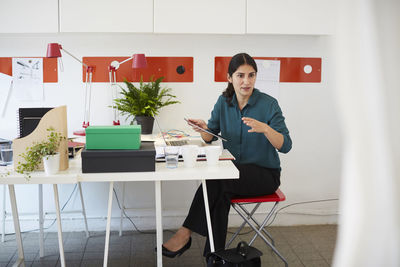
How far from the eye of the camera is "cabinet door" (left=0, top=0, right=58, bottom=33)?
9.35 feet

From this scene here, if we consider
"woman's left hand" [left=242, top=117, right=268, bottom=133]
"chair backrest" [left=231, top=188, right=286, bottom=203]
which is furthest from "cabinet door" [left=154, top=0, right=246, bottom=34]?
"chair backrest" [left=231, top=188, right=286, bottom=203]

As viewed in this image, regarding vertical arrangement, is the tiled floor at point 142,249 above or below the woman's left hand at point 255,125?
below

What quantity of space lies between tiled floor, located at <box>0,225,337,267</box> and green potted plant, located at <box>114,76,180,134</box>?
0.80 metres

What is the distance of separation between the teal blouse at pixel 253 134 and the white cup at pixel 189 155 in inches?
26.4

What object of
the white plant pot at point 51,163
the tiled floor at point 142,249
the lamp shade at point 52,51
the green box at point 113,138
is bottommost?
the tiled floor at point 142,249

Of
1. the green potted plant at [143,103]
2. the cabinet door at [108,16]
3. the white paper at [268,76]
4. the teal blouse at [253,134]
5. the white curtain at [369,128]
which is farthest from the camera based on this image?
the white paper at [268,76]

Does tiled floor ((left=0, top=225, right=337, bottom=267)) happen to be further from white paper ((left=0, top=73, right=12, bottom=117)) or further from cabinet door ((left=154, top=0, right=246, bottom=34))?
cabinet door ((left=154, top=0, right=246, bottom=34))

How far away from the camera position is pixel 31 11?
286 cm

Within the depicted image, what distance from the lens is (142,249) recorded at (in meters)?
2.98

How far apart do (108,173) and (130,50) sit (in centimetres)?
154

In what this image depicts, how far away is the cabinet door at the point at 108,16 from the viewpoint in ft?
9.43

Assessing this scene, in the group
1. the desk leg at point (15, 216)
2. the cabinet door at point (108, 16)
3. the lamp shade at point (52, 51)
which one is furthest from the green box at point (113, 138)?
the cabinet door at point (108, 16)

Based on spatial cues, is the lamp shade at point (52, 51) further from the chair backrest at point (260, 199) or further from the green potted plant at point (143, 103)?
the chair backrest at point (260, 199)

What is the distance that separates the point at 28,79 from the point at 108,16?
82 centimetres
